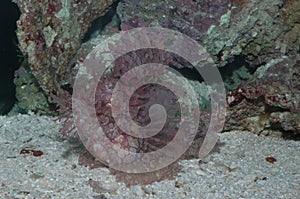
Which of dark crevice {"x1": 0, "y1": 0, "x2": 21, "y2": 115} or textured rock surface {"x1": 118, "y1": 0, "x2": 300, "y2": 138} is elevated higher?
textured rock surface {"x1": 118, "y1": 0, "x2": 300, "y2": 138}

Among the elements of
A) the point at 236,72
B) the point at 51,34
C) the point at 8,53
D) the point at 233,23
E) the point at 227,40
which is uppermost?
the point at 233,23

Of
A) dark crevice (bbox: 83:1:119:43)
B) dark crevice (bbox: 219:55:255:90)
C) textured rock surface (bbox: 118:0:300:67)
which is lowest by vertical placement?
dark crevice (bbox: 83:1:119:43)

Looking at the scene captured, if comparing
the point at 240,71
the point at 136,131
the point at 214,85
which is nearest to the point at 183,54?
the point at 214,85

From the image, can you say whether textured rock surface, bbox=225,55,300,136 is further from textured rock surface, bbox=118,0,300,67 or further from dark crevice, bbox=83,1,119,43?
dark crevice, bbox=83,1,119,43

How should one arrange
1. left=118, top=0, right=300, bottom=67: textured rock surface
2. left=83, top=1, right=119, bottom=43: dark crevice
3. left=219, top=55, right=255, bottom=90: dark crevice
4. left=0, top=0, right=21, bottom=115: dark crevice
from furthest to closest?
left=83, top=1, right=119, bottom=43: dark crevice
left=219, top=55, right=255, bottom=90: dark crevice
left=0, top=0, right=21, bottom=115: dark crevice
left=118, top=0, right=300, bottom=67: textured rock surface

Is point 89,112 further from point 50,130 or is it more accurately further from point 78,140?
point 50,130

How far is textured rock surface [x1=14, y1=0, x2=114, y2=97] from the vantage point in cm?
385

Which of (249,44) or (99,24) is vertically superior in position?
(249,44)

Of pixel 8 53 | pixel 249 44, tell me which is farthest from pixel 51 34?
pixel 249 44

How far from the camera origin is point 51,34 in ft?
13.5

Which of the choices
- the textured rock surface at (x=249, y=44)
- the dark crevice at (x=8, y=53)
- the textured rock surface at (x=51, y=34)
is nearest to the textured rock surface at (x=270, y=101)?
the textured rock surface at (x=249, y=44)

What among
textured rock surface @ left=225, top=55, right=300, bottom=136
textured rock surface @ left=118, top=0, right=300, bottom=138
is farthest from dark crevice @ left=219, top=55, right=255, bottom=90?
textured rock surface @ left=225, top=55, right=300, bottom=136

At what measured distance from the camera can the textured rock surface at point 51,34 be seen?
385cm

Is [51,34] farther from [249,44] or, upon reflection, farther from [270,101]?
[270,101]
